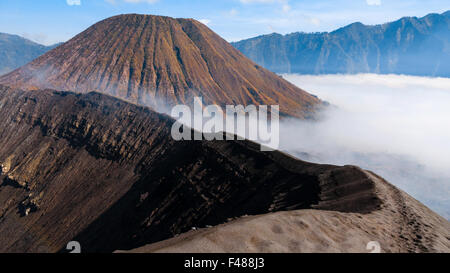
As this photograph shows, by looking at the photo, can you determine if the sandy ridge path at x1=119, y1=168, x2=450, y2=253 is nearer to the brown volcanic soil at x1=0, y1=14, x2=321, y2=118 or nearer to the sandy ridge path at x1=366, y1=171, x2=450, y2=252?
the sandy ridge path at x1=366, y1=171, x2=450, y2=252

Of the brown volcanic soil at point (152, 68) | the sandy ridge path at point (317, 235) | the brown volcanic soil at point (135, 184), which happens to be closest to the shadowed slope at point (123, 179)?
the brown volcanic soil at point (135, 184)

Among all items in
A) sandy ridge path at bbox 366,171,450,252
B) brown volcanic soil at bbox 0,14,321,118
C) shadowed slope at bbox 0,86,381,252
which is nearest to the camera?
sandy ridge path at bbox 366,171,450,252

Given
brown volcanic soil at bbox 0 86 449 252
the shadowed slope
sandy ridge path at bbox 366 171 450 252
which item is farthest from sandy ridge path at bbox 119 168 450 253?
the shadowed slope

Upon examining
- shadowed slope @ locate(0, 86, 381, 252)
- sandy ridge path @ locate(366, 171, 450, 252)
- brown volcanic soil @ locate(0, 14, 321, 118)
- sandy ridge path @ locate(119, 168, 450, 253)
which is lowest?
shadowed slope @ locate(0, 86, 381, 252)

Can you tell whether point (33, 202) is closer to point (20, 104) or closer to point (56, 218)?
point (56, 218)

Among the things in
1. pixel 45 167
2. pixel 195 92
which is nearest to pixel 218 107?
pixel 195 92

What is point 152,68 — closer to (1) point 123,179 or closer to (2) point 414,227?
(1) point 123,179
